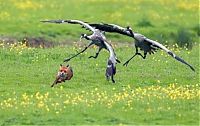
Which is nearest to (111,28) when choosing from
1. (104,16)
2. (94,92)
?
(94,92)

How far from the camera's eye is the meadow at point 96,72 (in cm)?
1908

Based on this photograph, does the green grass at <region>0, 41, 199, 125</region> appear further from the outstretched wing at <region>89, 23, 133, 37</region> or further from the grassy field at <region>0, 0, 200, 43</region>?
the grassy field at <region>0, 0, 200, 43</region>

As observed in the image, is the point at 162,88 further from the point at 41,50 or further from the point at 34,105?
the point at 41,50

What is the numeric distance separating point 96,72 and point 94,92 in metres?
4.19

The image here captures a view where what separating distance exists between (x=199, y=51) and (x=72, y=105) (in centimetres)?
1409

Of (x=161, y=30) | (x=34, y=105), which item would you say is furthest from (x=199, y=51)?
(x=34, y=105)

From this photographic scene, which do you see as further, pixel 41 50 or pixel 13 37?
pixel 13 37

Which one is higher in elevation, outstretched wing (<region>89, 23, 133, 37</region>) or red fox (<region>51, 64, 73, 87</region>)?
outstretched wing (<region>89, 23, 133, 37</region>)

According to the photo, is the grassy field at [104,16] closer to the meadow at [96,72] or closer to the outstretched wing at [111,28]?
the meadow at [96,72]

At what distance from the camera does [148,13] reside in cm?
4256

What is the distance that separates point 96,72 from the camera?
84.5 feet

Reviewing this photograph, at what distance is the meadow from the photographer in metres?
19.1

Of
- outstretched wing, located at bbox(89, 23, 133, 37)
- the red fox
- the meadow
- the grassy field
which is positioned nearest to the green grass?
the meadow

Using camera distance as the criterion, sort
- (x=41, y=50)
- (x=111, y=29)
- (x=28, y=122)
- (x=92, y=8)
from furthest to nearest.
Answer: (x=92, y=8), (x=41, y=50), (x=111, y=29), (x=28, y=122)
